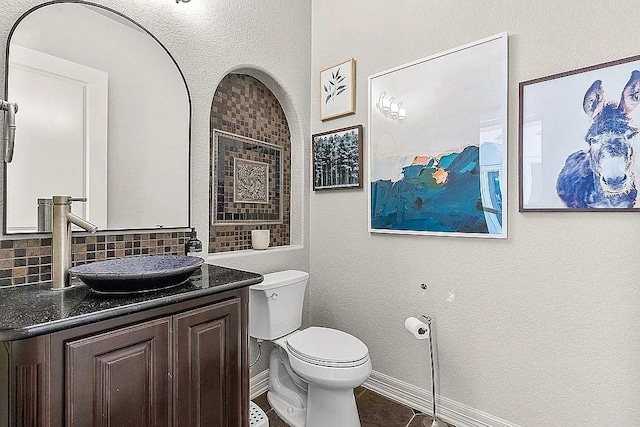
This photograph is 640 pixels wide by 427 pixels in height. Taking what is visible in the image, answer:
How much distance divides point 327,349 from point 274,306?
→ 0.40m

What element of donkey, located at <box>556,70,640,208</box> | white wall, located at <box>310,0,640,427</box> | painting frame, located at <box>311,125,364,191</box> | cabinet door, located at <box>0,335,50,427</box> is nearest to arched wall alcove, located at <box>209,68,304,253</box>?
painting frame, located at <box>311,125,364,191</box>

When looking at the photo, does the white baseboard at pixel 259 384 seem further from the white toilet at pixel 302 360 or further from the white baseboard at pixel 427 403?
the white baseboard at pixel 427 403

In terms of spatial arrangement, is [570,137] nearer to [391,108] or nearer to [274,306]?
[391,108]

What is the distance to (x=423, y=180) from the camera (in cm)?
198

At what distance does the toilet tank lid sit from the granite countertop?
19.5 inches

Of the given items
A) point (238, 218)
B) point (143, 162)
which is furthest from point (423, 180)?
point (143, 162)

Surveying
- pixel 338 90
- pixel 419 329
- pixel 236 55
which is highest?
pixel 236 55

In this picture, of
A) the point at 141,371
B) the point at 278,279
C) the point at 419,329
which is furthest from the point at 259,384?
the point at 141,371

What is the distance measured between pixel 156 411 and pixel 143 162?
3.62 ft

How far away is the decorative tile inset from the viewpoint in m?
2.27

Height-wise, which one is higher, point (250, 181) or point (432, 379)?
point (250, 181)

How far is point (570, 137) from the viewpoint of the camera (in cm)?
151

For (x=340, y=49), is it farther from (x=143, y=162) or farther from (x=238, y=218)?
(x=143, y=162)

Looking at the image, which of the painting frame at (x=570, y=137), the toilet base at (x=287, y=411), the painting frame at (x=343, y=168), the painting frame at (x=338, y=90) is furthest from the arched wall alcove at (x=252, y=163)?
the painting frame at (x=570, y=137)
